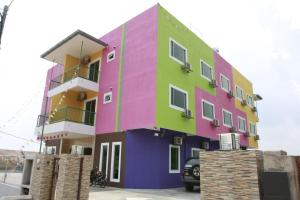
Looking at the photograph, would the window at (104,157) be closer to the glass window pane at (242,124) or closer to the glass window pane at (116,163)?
the glass window pane at (116,163)

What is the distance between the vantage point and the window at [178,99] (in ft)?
47.8

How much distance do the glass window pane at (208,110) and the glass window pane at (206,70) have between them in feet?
7.49

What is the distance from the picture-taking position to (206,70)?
63.3 feet

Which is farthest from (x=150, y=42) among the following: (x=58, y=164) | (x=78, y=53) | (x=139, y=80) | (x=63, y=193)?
(x=63, y=193)

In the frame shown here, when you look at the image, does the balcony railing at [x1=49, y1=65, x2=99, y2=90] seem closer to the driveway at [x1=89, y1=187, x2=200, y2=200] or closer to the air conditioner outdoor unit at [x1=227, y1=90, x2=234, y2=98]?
the driveway at [x1=89, y1=187, x2=200, y2=200]

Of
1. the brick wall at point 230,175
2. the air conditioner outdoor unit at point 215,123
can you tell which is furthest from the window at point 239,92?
the brick wall at point 230,175

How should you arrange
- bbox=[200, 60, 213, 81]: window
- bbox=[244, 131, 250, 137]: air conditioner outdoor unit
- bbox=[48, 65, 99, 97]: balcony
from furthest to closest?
bbox=[244, 131, 250, 137]: air conditioner outdoor unit < bbox=[200, 60, 213, 81]: window < bbox=[48, 65, 99, 97]: balcony

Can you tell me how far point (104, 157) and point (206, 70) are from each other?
9.77 m

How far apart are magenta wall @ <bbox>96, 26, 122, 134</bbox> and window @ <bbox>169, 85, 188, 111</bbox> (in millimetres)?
3335

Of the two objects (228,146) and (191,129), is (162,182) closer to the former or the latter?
(191,129)

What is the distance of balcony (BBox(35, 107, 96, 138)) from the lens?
594 inches

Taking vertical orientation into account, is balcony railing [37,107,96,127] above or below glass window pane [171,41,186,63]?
below

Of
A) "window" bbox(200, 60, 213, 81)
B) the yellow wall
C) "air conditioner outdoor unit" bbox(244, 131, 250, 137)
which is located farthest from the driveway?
the yellow wall

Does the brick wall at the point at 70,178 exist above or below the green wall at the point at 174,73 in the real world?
below
